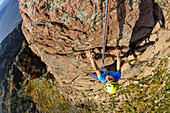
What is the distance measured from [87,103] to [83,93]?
3.57 ft

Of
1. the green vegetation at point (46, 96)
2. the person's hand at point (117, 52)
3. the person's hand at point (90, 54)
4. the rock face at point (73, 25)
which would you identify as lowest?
the green vegetation at point (46, 96)

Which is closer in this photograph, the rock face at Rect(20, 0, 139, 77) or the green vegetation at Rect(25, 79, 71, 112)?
the rock face at Rect(20, 0, 139, 77)

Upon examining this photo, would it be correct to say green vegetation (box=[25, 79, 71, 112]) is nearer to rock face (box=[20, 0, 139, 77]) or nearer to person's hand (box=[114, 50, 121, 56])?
rock face (box=[20, 0, 139, 77])

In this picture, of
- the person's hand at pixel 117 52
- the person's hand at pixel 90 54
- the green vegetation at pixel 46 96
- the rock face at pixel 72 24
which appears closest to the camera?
the rock face at pixel 72 24

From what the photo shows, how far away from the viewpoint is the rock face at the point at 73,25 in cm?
313

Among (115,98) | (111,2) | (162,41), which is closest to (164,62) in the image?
(162,41)

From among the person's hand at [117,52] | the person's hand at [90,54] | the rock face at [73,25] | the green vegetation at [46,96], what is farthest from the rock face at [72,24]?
the green vegetation at [46,96]

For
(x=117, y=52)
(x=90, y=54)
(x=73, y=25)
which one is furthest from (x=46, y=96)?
(x=73, y=25)

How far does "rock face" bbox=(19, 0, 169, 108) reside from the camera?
313 centimetres

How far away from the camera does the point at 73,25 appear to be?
3.53 meters

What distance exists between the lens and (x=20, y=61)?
20.9 ft

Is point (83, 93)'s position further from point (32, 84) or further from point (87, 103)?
point (32, 84)

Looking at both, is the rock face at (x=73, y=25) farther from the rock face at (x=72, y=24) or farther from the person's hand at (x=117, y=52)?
the person's hand at (x=117, y=52)

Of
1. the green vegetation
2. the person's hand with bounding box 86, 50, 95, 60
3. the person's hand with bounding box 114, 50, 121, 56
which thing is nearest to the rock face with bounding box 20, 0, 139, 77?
the person's hand with bounding box 86, 50, 95, 60
